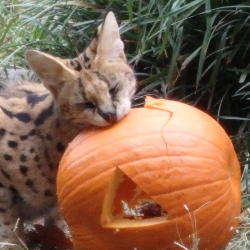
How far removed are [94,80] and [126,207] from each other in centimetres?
59

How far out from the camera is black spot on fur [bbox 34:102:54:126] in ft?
9.32

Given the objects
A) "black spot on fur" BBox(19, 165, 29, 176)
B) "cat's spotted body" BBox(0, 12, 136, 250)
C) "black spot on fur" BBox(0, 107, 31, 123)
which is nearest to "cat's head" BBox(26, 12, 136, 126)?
"cat's spotted body" BBox(0, 12, 136, 250)

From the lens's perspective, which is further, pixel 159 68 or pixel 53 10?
pixel 53 10

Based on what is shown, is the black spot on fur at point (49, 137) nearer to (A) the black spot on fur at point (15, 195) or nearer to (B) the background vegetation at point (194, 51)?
(A) the black spot on fur at point (15, 195)

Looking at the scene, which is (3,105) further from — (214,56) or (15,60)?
(15,60)

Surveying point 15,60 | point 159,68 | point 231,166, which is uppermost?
point 231,166

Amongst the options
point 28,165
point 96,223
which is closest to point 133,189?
point 96,223

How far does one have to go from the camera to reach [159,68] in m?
3.78

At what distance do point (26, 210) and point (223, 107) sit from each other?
139 cm

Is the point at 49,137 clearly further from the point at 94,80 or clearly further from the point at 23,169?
the point at 94,80

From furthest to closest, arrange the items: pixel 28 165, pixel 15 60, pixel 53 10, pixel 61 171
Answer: pixel 15 60
pixel 53 10
pixel 28 165
pixel 61 171

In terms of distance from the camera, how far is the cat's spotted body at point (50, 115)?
2621 mm

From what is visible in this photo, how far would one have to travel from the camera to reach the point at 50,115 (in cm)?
284

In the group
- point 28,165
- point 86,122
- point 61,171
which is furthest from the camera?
point 28,165
